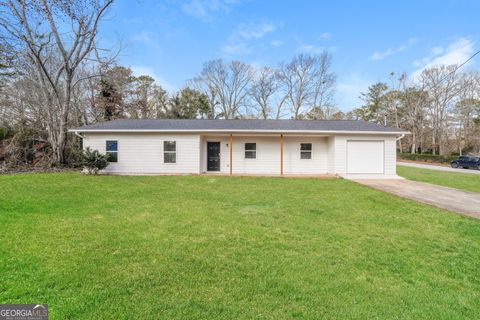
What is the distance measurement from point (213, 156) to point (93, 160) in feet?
19.0

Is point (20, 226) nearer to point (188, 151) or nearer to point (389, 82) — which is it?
point (188, 151)

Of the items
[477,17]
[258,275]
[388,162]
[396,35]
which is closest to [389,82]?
[396,35]

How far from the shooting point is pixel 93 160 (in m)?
11.3

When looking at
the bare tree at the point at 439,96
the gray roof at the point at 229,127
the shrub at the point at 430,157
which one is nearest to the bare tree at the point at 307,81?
the shrub at the point at 430,157

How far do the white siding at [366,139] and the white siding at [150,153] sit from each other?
23.3ft

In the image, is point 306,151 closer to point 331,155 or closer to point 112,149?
point 331,155

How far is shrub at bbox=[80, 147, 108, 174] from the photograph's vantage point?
11.2 m

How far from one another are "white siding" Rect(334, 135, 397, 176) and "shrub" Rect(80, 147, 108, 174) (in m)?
11.4

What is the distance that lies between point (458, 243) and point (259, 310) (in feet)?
12.7

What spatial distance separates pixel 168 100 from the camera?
30.2 m

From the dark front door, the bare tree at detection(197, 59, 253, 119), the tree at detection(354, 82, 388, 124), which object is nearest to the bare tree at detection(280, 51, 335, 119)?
the bare tree at detection(197, 59, 253, 119)

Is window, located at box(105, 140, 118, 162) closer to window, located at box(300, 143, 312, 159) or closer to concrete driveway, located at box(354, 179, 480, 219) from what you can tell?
window, located at box(300, 143, 312, 159)

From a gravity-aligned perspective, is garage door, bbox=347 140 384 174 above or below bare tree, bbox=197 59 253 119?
below

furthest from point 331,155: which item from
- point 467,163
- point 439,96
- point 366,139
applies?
point 439,96
